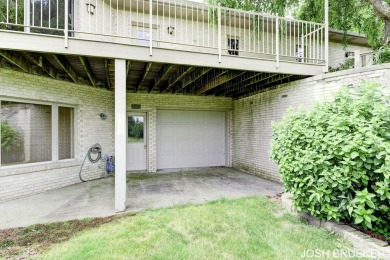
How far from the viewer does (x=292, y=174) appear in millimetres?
3312

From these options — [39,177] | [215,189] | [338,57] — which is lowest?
[215,189]

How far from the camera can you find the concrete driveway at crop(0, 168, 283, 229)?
3.93 metres

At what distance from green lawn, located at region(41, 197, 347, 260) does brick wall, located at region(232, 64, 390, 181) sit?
1724 millimetres

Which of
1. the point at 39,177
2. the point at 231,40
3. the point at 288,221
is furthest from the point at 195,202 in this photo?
the point at 231,40

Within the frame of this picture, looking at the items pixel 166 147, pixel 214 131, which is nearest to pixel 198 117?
pixel 214 131

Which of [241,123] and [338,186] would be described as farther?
[241,123]

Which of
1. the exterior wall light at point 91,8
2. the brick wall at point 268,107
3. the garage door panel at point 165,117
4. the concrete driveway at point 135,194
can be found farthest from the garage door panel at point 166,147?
the exterior wall light at point 91,8

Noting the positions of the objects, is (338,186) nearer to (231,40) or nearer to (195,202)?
(195,202)

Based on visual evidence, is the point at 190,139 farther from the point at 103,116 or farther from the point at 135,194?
the point at 135,194

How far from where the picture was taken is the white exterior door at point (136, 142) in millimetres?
7828

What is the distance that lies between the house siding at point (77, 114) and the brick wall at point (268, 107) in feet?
4.17

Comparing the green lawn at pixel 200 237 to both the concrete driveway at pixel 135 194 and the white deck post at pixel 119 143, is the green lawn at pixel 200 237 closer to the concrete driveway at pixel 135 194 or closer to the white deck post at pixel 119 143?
the white deck post at pixel 119 143

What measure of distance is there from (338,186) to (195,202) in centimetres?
263

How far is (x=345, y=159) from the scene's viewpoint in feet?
8.84
